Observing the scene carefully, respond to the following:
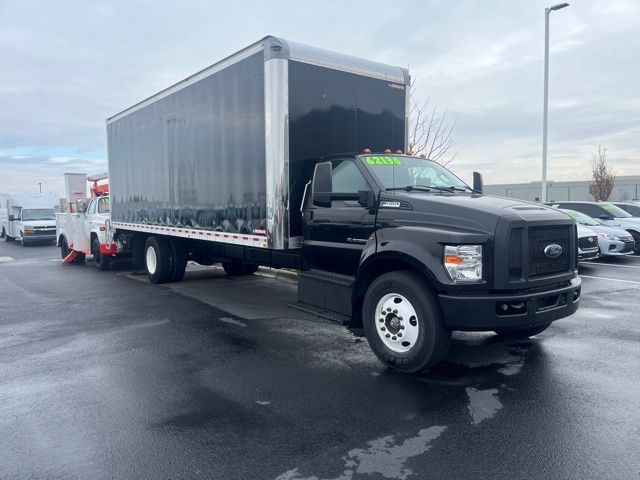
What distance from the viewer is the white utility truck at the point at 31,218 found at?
81.3 feet

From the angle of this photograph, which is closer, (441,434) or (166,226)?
(441,434)

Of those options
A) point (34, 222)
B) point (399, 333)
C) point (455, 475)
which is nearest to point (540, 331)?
point (399, 333)

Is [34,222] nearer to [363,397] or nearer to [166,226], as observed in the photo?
[166,226]

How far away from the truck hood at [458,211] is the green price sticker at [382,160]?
2.24 ft

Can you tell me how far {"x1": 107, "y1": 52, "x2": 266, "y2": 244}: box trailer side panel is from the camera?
296 inches

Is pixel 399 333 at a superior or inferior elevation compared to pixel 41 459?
superior

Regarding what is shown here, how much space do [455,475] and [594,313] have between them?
5.72 m

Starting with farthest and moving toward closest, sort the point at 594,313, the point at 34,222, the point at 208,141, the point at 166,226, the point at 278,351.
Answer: the point at 34,222 → the point at 166,226 → the point at 208,141 → the point at 594,313 → the point at 278,351

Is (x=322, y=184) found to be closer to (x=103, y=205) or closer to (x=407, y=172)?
(x=407, y=172)

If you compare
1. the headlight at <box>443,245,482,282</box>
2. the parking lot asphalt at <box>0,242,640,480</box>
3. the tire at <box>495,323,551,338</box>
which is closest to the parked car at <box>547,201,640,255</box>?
the parking lot asphalt at <box>0,242,640,480</box>

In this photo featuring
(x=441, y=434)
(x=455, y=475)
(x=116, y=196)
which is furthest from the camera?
(x=116, y=196)

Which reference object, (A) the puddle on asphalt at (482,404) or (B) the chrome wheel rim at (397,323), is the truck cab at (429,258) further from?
(A) the puddle on asphalt at (482,404)

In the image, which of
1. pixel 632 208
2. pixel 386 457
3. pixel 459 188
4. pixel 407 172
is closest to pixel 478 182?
pixel 459 188

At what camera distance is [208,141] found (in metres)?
8.82
